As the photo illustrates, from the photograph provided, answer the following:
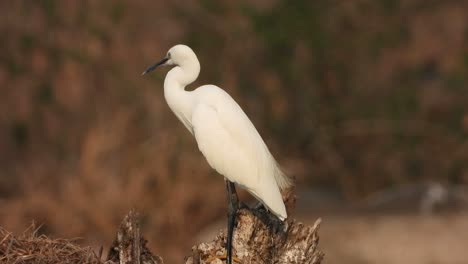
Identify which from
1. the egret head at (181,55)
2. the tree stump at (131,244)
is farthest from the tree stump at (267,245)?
the egret head at (181,55)

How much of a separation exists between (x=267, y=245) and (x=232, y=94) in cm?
620

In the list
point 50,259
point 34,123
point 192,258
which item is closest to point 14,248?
point 50,259

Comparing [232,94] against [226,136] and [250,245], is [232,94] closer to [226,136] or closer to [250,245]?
[226,136]

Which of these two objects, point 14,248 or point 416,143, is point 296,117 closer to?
point 416,143

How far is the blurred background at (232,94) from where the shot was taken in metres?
9.29

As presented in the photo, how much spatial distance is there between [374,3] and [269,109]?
5.54 feet

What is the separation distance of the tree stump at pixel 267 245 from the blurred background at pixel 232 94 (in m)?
4.60

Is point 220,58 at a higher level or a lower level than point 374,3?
lower

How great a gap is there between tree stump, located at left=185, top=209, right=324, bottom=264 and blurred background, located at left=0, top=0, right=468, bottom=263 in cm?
460

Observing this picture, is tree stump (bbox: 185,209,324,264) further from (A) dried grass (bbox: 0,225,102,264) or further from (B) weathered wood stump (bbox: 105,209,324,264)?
(A) dried grass (bbox: 0,225,102,264)

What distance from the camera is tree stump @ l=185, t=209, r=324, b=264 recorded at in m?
4.41

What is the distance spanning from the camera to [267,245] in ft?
14.6

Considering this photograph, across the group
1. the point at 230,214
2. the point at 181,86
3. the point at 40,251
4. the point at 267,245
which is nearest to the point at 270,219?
the point at 267,245

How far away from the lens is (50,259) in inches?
172
